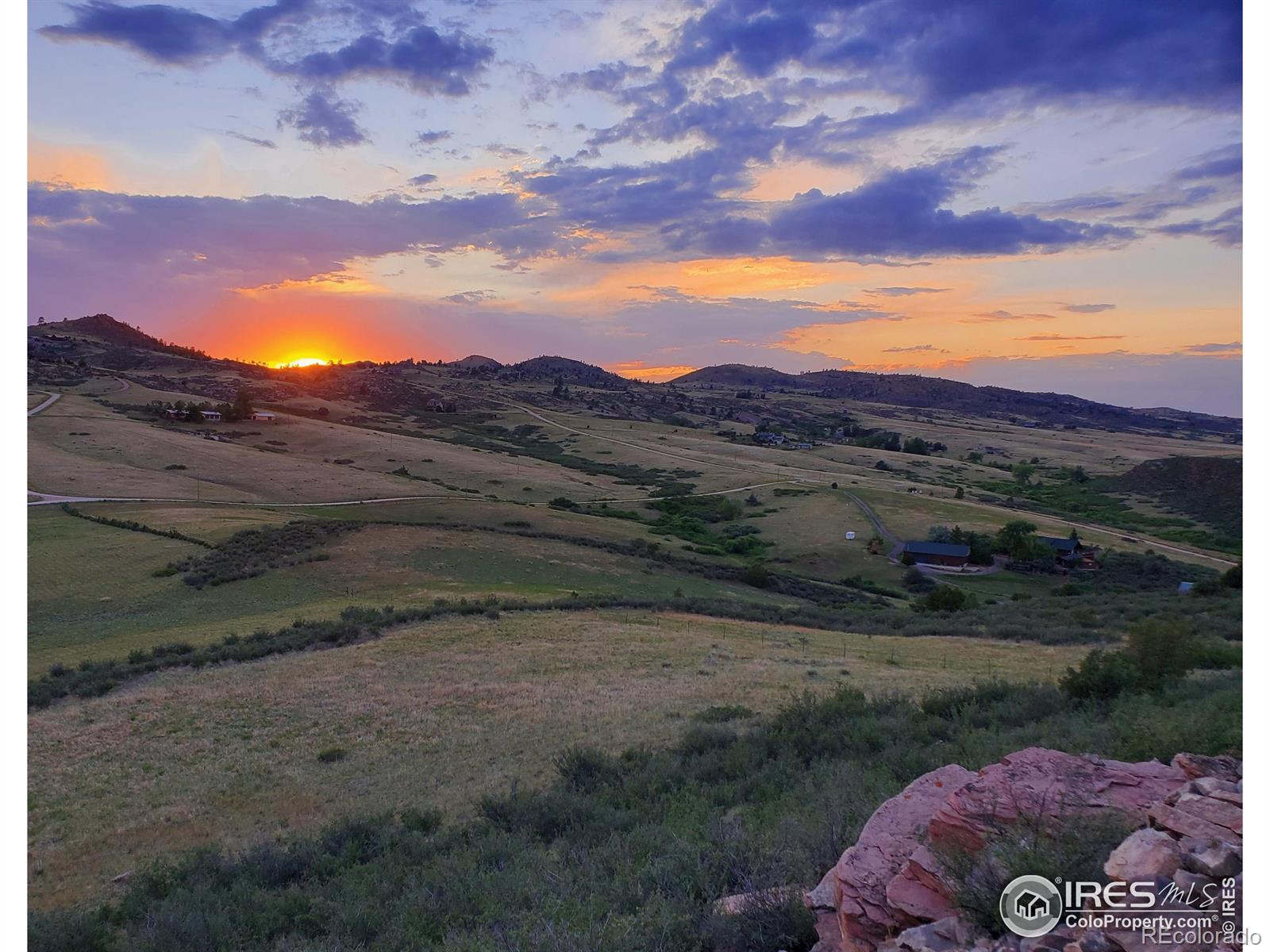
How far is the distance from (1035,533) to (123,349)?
19176 cm

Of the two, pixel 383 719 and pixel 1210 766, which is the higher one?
pixel 1210 766

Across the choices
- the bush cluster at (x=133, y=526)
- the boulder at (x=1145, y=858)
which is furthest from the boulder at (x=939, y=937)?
the bush cluster at (x=133, y=526)

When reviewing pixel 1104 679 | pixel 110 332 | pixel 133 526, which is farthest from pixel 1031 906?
pixel 110 332

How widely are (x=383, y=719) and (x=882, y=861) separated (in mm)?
13431

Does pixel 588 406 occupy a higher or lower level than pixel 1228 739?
higher

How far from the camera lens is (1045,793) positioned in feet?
16.5

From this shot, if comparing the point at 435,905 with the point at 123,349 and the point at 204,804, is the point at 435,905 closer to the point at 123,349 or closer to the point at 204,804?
the point at 204,804

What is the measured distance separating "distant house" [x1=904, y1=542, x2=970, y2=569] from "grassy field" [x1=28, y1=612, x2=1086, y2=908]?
32309mm

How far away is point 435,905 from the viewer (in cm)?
708

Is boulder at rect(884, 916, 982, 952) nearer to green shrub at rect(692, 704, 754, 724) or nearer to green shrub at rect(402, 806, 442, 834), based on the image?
green shrub at rect(402, 806, 442, 834)

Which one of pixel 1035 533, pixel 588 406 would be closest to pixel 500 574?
pixel 1035 533

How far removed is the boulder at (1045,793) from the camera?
4.75 metres

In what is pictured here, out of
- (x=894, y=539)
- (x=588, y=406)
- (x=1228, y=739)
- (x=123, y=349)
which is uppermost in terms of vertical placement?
(x=123, y=349)

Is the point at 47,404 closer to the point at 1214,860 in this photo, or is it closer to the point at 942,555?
the point at 942,555
